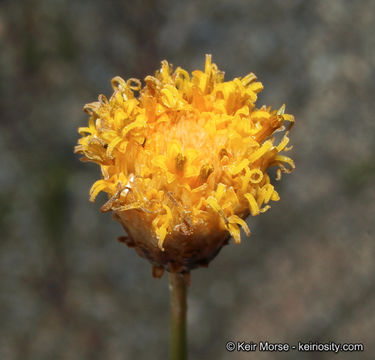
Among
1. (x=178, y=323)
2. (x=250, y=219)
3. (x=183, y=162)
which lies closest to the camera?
(x=183, y=162)

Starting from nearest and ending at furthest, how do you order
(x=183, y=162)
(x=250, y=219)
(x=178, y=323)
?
(x=183, y=162) → (x=178, y=323) → (x=250, y=219)

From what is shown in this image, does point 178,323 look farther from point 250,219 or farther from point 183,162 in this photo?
point 250,219

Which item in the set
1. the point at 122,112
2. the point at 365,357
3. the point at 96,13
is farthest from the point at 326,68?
the point at 122,112

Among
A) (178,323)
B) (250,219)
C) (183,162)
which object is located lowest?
(178,323)

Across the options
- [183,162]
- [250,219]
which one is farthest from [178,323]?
[250,219]

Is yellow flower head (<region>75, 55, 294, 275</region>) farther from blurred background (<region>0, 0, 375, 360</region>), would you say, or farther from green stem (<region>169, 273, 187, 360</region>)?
blurred background (<region>0, 0, 375, 360</region>)

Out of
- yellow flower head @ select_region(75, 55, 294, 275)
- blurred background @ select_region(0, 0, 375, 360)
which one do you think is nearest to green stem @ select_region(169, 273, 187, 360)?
yellow flower head @ select_region(75, 55, 294, 275)

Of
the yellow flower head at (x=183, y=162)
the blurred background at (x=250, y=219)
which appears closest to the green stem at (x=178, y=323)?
the yellow flower head at (x=183, y=162)
